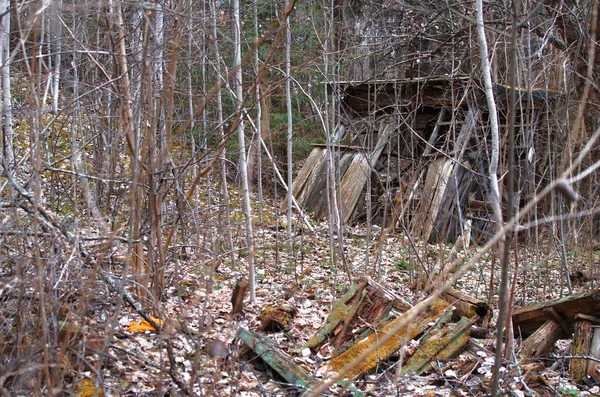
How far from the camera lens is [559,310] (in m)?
4.37

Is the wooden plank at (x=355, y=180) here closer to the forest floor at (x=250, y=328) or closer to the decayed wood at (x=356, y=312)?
the forest floor at (x=250, y=328)

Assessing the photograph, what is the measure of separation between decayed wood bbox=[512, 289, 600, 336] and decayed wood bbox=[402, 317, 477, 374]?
59cm

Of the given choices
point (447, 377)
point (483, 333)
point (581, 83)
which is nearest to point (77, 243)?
point (447, 377)

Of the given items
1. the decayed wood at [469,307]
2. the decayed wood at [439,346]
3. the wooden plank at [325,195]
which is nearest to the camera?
the decayed wood at [439,346]

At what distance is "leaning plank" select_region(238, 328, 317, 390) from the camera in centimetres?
346

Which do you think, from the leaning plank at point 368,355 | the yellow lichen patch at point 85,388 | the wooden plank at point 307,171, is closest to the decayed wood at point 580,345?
the leaning plank at point 368,355

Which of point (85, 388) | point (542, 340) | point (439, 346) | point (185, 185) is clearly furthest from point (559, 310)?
point (185, 185)

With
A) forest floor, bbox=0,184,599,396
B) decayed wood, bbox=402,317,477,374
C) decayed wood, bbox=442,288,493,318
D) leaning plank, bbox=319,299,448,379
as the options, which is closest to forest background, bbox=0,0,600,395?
forest floor, bbox=0,184,599,396

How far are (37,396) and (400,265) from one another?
598 centimetres

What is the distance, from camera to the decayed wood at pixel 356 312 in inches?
172

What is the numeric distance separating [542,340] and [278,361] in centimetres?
210

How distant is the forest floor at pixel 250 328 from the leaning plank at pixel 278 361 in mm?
87

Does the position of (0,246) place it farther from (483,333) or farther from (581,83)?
(581,83)

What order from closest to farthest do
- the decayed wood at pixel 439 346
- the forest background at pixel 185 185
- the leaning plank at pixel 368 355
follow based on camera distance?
the forest background at pixel 185 185
the leaning plank at pixel 368 355
the decayed wood at pixel 439 346
